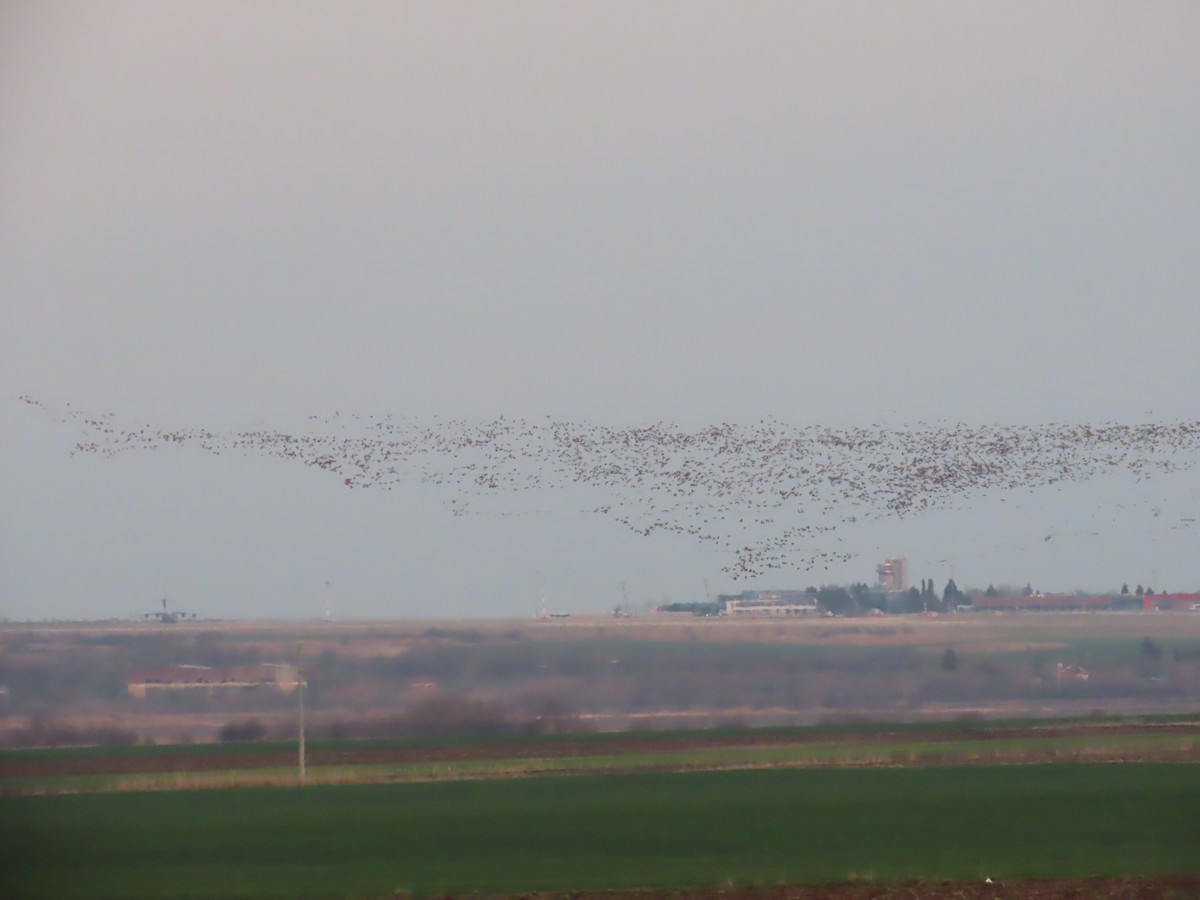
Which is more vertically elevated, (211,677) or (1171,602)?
(1171,602)

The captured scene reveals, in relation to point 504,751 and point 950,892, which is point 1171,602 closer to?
point 504,751

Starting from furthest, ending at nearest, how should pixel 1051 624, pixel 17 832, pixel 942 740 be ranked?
1. pixel 1051 624
2. pixel 942 740
3. pixel 17 832

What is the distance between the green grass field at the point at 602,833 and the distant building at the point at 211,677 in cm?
1745

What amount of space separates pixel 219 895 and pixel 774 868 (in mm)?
7223

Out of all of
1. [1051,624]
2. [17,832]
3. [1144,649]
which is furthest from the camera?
[1144,649]

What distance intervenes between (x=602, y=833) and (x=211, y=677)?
1142 inches

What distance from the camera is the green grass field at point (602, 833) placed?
69.7ft

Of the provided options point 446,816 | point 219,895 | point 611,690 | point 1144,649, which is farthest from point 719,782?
point 1144,649

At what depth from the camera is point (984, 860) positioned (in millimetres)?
21797

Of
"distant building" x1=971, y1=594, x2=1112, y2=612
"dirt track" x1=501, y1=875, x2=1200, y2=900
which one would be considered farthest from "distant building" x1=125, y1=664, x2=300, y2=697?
"dirt track" x1=501, y1=875, x2=1200, y2=900

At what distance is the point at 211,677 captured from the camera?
51.6 meters

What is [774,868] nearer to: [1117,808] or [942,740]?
[1117,808]

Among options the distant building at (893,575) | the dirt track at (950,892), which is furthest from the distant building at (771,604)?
the dirt track at (950,892)

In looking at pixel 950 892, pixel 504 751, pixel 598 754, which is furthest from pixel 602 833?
pixel 504 751
